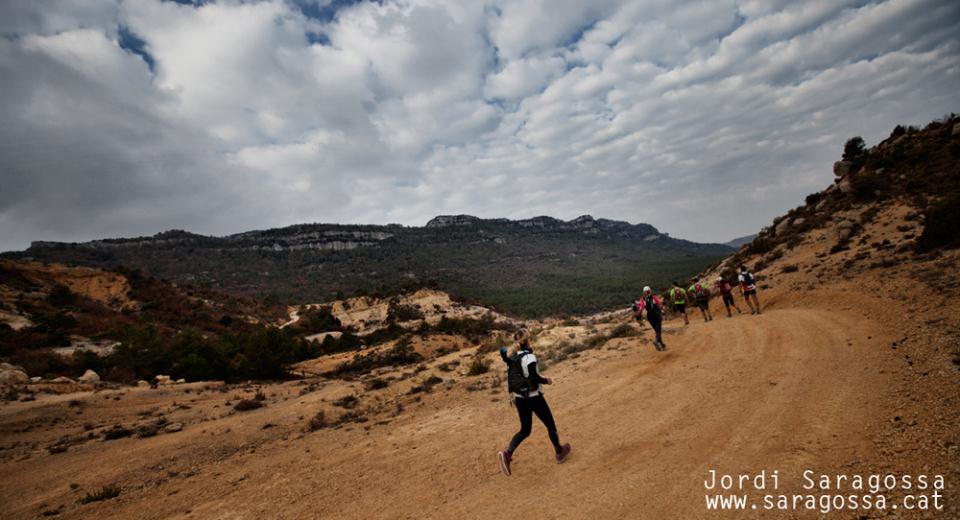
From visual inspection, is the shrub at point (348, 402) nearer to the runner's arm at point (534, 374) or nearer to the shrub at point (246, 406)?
the shrub at point (246, 406)

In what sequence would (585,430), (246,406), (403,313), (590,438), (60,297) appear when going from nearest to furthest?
1. (590,438)
2. (585,430)
3. (246,406)
4. (60,297)
5. (403,313)

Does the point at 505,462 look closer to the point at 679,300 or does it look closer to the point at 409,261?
the point at 679,300

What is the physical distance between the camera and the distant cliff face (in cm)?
8644

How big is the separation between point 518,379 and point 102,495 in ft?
31.8

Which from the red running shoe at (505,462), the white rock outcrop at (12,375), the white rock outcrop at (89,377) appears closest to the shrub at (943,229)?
the red running shoe at (505,462)

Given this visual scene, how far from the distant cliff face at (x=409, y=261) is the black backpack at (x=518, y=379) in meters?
55.9

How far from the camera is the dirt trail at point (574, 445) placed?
521 centimetres

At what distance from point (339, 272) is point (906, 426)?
369 feet

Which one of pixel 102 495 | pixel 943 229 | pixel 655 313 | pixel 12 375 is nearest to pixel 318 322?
pixel 12 375

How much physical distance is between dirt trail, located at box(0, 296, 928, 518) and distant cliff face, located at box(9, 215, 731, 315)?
1990 inches

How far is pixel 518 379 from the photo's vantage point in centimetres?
586

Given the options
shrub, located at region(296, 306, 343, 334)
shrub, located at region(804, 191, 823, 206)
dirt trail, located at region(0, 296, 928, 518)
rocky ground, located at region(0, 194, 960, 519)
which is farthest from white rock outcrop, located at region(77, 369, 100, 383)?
shrub, located at region(804, 191, 823, 206)

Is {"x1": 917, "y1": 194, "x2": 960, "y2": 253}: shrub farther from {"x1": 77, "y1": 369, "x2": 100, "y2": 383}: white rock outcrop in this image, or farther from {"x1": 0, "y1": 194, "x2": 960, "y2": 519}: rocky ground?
{"x1": 77, "y1": 369, "x2": 100, "y2": 383}: white rock outcrop

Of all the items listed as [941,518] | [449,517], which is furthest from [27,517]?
[941,518]
